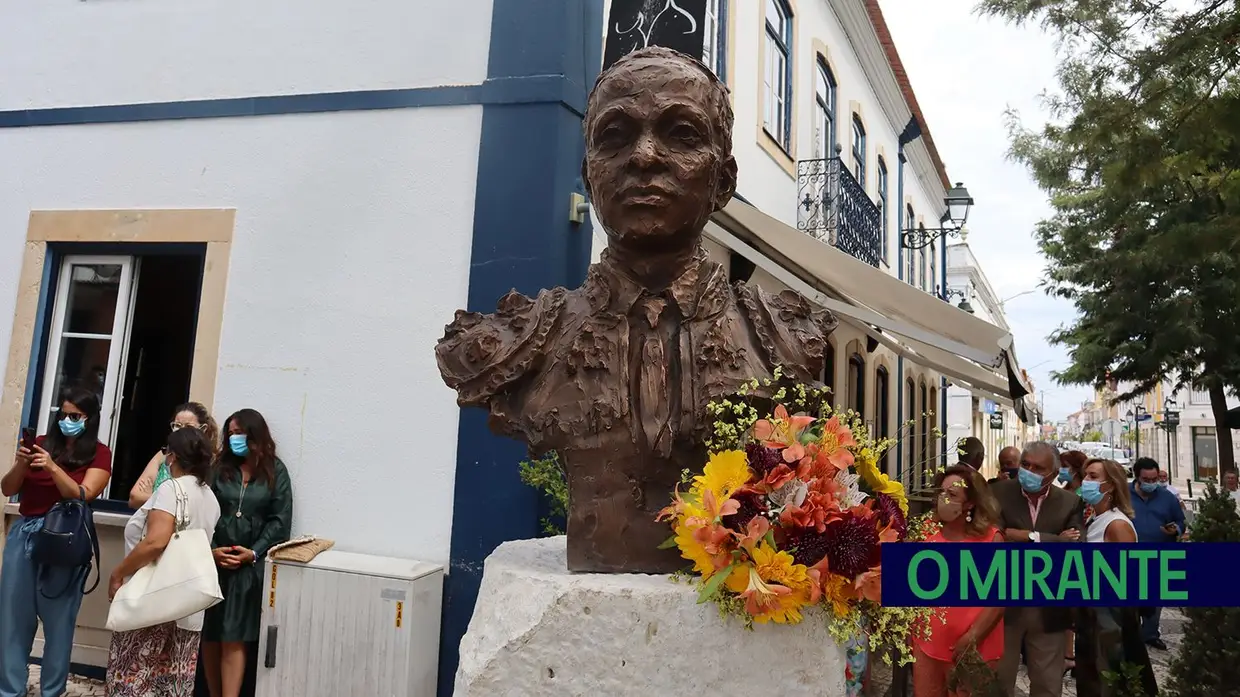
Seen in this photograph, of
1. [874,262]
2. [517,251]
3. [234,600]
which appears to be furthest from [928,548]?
[874,262]

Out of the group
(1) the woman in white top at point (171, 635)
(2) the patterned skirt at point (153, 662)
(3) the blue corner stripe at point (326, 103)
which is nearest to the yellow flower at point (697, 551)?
(1) the woman in white top at point (171, 635)

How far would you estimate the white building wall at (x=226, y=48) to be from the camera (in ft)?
14.8

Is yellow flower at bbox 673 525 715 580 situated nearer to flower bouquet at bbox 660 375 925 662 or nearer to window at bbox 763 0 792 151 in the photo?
flower bouquet at bbox 660 375 925 662

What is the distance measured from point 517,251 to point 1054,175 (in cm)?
944

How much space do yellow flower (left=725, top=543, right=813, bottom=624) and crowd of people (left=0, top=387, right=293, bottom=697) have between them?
2.89 meters

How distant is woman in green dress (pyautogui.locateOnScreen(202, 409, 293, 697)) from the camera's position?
4.05 meters

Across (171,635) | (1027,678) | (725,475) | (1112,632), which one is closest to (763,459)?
(725,475)

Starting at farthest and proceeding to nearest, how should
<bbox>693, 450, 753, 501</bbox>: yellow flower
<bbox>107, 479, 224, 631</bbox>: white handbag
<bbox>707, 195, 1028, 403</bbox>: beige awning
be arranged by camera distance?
<bbox>707, 195, 1028, 403</bbox>: beige awning
<bbox>107, 479, 224, 631</bbox>: white handbag
<bbox>693, 450, 753, 501</bbox>: yellow flower

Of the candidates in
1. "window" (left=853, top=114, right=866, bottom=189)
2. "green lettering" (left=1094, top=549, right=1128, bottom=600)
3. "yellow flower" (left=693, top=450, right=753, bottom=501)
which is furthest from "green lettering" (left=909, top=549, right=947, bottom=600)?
"window" (left=853, top=114, right=866, bottom=189)

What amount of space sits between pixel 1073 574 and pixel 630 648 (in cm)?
94

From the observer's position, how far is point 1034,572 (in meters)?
1.69

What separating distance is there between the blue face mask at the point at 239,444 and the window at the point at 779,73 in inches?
201

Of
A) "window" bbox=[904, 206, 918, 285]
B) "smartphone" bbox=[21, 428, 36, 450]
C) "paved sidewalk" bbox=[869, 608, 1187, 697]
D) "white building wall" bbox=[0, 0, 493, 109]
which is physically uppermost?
"window" bbox=[904, 206, 918, 285]

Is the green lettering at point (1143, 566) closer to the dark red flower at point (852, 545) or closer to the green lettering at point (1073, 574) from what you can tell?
the green lettering at point (1073, 574)
